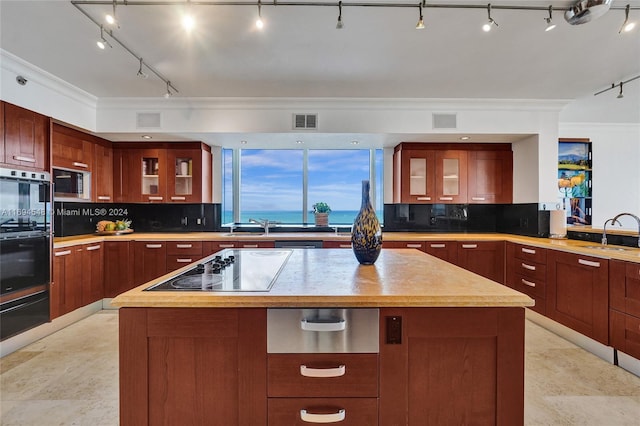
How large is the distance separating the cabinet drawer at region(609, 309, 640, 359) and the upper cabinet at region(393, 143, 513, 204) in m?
2.04

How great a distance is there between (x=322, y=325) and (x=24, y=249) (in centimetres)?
303

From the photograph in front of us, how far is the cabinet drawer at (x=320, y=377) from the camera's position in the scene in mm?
1232

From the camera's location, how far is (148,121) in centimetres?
375

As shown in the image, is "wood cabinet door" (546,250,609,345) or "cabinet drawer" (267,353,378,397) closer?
"cabinet drawer" (267,353,378,397)

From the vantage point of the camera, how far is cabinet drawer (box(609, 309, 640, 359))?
7.79ft

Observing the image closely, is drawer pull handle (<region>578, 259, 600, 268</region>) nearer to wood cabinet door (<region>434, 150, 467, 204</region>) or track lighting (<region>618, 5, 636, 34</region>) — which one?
wood cabinet door (<region>434, 150, 467, 204</region>)

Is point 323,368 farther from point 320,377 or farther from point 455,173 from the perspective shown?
point 455,173

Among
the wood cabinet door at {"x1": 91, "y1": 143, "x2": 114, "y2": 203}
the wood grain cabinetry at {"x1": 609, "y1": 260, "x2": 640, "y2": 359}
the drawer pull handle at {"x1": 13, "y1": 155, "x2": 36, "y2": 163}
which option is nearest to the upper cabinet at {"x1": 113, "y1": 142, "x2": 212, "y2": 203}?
the wood cabinet door at {"x1": 91, "y1": 143, "x2": 114, "y2": 203}

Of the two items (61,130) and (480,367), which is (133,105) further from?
(480,367)

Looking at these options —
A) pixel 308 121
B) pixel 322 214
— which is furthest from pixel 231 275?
pixel 322 214

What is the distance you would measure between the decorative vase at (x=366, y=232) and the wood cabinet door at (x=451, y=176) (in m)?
2.78

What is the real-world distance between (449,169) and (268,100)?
103 inches

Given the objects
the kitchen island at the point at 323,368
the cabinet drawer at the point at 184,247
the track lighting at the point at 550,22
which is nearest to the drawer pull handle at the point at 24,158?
the cabinet drawer at the point at 184,247

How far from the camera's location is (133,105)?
372 cm
